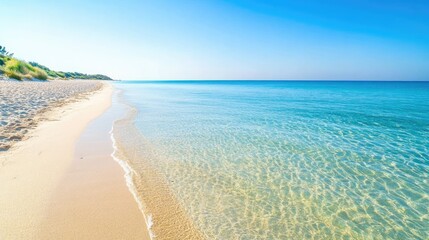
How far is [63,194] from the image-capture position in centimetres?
493

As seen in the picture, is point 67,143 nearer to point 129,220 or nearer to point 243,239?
point 129,220

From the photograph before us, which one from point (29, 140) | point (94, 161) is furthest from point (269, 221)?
point (29, 140)

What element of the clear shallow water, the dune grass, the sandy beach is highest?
the dune grass

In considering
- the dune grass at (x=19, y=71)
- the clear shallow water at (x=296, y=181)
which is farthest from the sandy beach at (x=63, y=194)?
the dune grass at (x=19, y=71)

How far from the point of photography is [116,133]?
10.7m

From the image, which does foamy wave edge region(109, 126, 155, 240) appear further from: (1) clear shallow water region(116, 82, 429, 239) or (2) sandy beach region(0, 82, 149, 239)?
(1) clear shallow water region(116, 82, 429, 239)

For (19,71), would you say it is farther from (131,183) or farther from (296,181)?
(296,181)

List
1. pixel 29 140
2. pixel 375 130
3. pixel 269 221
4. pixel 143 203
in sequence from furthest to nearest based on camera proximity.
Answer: pixel 375 130 < pixel 29 140 < pixel 143 203 < pixel 269 221

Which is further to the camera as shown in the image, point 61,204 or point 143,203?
point 143,203

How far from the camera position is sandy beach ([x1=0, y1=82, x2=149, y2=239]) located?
3793 mm

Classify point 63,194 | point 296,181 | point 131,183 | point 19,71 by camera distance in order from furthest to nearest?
point 19,71 → point 296,181 → point 131,183 → point 63,194

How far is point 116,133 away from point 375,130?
1364cm

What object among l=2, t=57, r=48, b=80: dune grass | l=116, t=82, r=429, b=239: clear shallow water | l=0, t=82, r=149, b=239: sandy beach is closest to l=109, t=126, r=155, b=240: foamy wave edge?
l=0, t=82, r=149, b=239: sandy beach

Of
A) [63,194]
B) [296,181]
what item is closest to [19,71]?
[63,194]
